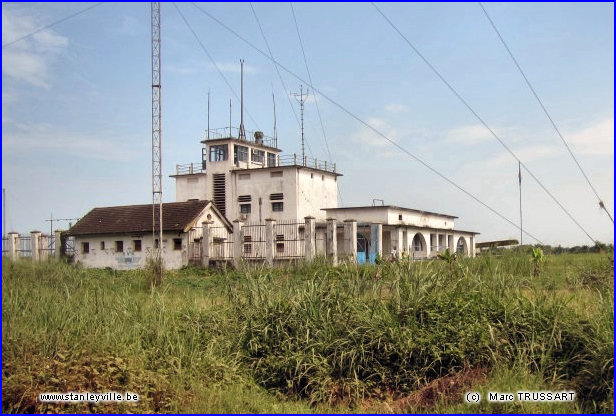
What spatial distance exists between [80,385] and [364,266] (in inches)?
254

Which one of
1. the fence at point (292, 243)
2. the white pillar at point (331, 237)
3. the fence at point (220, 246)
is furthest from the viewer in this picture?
the fence at point (220, 246)

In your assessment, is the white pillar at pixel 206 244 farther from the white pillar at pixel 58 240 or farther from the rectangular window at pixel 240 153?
the rectangular window at pixel 240 153

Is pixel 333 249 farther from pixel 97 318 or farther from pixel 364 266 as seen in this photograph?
pixel 97 318

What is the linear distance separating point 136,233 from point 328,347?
27.0 meters

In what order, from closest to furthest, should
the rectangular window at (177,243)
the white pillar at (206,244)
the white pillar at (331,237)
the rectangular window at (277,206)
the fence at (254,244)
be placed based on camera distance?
the white pillar at (331,237), the fence at (254,244), the white pillar at (206,244), the rectangular window at (177,243), the rectangular window at (277,206)

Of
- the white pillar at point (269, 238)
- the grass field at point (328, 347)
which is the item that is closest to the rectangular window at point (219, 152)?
the white pillar at point (269, 238)

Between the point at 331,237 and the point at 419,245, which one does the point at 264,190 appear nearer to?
the point at 419,245

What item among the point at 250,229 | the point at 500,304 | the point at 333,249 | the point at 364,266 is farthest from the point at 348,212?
the point at 500,304

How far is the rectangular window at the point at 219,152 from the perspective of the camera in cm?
4681

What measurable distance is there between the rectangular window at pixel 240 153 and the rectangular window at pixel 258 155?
33.9 inches

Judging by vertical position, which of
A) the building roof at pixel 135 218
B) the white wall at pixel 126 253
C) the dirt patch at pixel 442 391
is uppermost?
the building roof at pixel 135 218

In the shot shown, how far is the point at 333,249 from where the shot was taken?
2812cm

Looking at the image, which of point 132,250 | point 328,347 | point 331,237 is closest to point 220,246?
point 132,250

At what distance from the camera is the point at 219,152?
1858 inches
